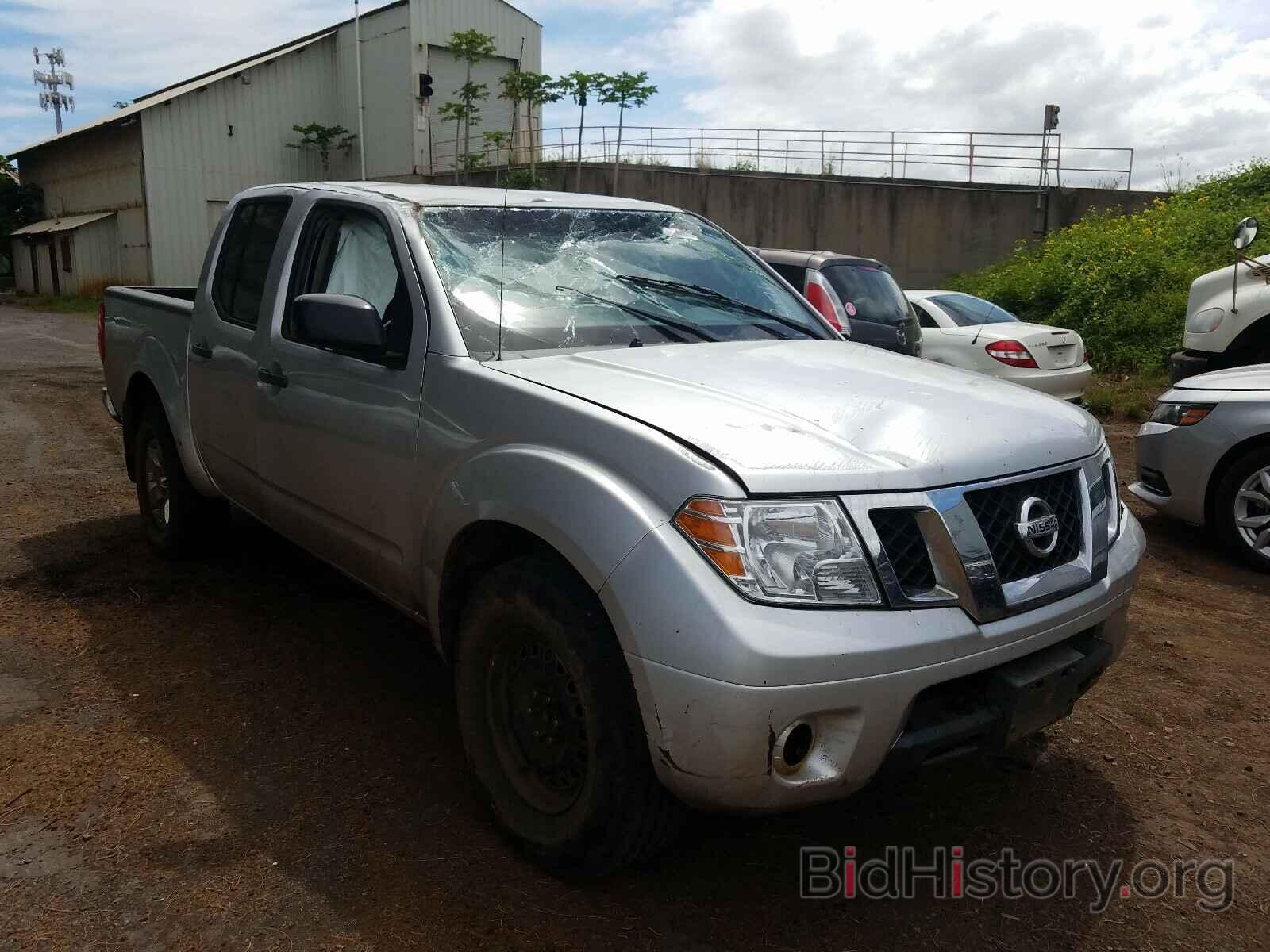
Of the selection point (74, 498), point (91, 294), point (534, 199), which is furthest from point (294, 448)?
Answer: point (91, 294)

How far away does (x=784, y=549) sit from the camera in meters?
2.31

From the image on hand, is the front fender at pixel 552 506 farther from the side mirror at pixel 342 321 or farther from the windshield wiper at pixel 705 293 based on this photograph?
the windshield wiper at pixel 705 293

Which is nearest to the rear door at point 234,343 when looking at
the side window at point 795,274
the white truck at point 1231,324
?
the side window at point 795,274

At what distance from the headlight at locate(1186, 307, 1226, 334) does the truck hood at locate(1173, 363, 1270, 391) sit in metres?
1.71

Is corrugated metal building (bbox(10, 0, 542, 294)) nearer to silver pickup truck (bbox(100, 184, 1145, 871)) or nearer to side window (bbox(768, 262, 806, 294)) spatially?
side window (bbox(768, 262, 806, 294))

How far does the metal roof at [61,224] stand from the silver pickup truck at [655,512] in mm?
34119

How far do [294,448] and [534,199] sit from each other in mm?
1279

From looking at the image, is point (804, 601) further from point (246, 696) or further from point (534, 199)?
point (246, 696)

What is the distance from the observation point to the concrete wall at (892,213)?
2245 centimetres

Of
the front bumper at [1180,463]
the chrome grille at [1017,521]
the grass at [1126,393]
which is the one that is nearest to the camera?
the chrome grille at [1017,521]

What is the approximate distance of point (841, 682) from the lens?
2234 mm

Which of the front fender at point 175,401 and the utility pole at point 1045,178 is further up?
the utility pole at point 1045,178

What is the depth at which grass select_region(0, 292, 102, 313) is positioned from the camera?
29.5m
